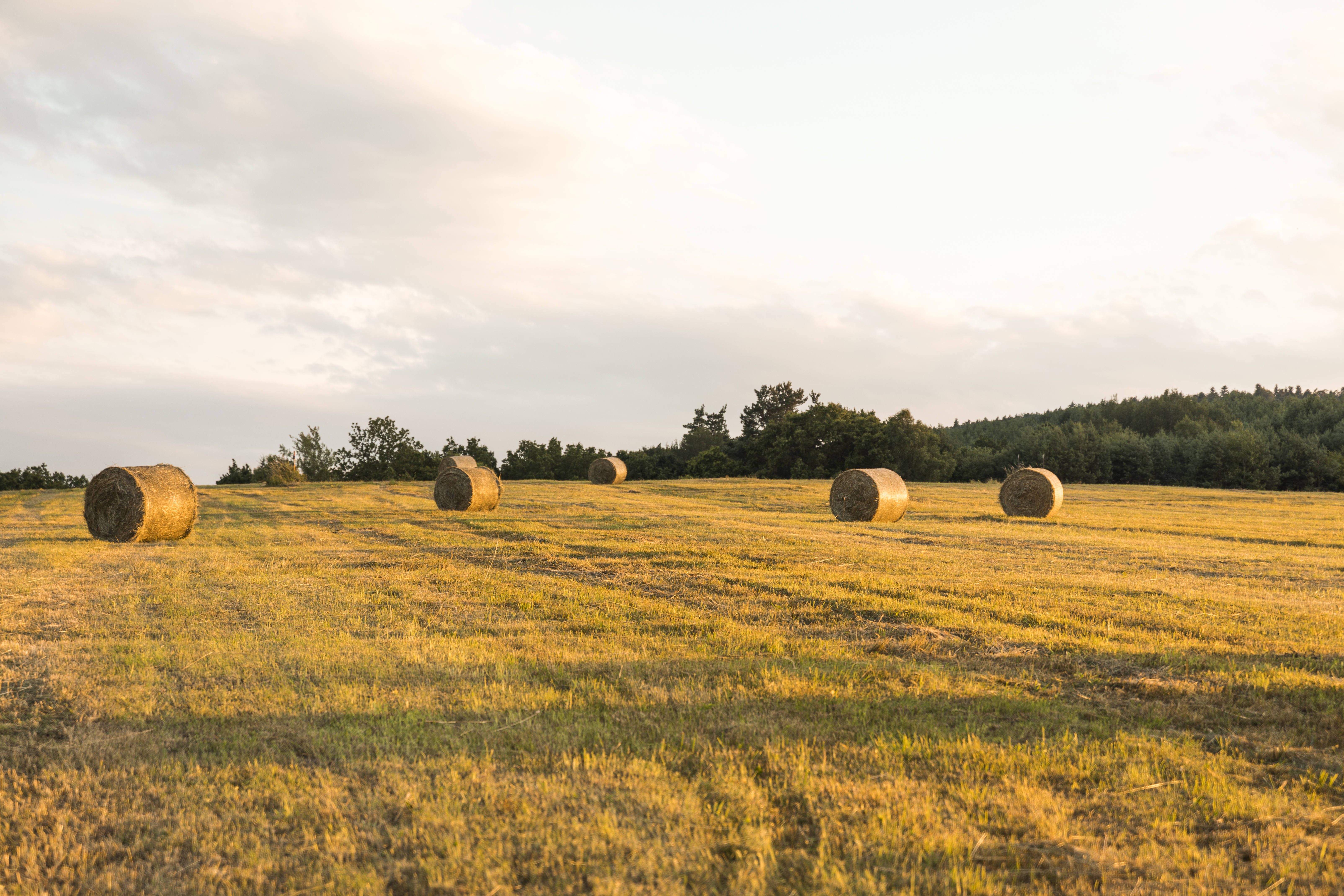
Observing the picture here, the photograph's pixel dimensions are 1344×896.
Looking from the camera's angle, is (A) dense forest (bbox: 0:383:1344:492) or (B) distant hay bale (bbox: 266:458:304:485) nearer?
(B) distant hay bale (bbox: 266:458:304:485)

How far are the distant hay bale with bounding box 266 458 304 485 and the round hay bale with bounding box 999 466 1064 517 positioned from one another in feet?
134

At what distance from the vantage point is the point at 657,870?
398cm

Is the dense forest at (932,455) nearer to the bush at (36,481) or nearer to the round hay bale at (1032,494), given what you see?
the bush at (36,481)

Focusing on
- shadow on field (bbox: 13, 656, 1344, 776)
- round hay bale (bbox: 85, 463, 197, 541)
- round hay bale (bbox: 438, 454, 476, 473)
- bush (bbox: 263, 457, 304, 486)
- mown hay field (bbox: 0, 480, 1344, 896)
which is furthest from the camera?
round hay bale (bbox: 438, 454, 476, 473)

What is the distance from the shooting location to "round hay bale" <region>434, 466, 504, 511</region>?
2905cm

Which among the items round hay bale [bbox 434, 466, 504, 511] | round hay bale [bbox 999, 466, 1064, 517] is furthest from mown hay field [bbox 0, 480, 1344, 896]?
round hay bale [bbox 999, 466, 1064, 517]

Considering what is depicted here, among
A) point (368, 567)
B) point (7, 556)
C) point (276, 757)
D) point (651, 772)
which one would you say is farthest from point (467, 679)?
point (7, 556)

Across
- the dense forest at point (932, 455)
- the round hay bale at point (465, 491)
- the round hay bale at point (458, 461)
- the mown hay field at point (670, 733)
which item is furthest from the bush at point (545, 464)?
the mown hay field at point (670, 733)

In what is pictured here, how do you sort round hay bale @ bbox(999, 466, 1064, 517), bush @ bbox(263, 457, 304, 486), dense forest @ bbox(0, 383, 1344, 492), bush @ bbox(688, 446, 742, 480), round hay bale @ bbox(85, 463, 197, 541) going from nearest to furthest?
round hay bale @ bbox(85, 463, 197, 541) → round hay bale @ bbox(999, 466, 1064, 517) → bush @ bbox(263, 457, 304, 486) → dense forest @ bbox(0, 383, 1344, 492) → bush @ bbox(688, 446, 742, 480)

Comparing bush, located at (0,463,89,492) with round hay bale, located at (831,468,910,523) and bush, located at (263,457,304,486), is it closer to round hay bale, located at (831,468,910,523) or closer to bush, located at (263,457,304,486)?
bush, located at (263,457,304,486)

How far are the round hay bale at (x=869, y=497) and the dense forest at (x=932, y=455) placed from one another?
4384 cm

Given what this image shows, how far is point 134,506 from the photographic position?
1905 cm

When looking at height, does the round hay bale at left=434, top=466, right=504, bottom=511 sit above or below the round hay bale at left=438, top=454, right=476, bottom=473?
below

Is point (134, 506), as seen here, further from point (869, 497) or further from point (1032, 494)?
point (1032, 494)
